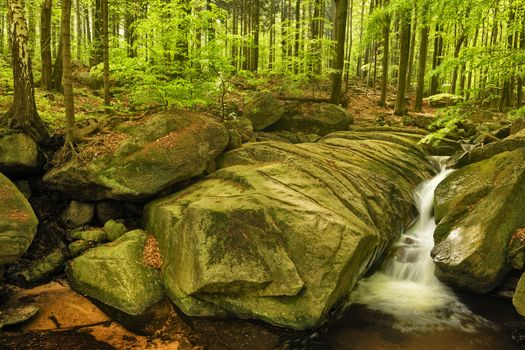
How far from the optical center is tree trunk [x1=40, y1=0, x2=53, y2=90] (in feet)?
43.2

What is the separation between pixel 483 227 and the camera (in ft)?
24.1

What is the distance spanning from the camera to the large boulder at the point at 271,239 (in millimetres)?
6406

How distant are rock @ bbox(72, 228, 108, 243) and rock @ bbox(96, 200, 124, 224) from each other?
2.04 feet

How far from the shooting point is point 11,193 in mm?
7230

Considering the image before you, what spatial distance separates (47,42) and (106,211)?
27.7ft

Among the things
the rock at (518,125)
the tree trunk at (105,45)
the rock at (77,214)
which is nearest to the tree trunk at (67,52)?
the rock at (77,214)

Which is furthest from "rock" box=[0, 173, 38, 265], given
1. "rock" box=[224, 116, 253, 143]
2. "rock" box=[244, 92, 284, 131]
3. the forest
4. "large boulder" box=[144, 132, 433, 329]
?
"rock" box=[244, 92, 284, 131]

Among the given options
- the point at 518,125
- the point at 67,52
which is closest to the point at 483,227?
the point at 518,125

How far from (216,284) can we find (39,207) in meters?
5.23

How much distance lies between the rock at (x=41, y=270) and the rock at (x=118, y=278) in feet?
0.85

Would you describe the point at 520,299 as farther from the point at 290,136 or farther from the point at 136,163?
the point at 290,136

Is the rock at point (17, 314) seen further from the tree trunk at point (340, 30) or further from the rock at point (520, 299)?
the tree trunk at point (340, 30)

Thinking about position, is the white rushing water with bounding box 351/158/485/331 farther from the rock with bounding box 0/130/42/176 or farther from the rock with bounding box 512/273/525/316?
the rock with bounding box 0/130/42/176

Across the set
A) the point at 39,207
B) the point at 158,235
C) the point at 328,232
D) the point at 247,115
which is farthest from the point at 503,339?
the point at 247,115
